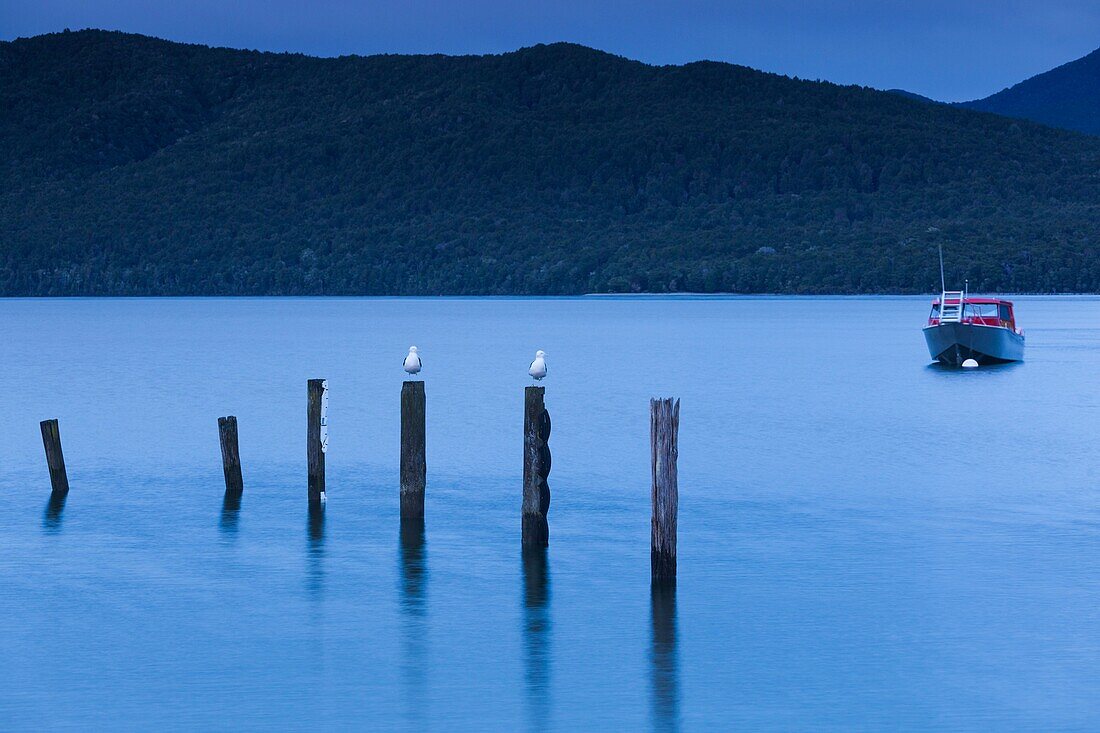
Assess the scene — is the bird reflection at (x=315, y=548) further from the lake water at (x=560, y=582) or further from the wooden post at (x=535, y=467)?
the wooden post at (x=535, y=467)

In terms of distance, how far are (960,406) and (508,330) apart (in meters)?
75.0

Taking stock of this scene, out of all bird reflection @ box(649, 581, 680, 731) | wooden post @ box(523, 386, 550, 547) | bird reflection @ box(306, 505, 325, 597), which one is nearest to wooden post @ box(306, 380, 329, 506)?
bird reflection @ box(306, 505, 325, 597)

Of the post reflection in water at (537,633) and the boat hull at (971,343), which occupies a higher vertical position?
the boat hull at (971,343)

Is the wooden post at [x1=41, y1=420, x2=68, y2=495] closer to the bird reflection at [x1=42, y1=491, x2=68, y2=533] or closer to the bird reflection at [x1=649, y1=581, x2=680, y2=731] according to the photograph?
the bird reflection at [x1=42, y1=491, x2=68, y2=533]

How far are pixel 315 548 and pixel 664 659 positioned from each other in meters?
6.37

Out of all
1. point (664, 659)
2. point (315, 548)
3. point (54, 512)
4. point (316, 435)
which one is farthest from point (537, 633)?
point (54, 512)

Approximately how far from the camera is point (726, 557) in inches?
712

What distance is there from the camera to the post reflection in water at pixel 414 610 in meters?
12.4

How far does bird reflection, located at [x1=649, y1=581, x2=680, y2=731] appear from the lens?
471 inches

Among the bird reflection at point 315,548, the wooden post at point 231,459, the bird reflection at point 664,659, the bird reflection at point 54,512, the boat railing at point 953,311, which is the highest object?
the boat railing at point 953,311

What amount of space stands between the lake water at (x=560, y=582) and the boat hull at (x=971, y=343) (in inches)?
685

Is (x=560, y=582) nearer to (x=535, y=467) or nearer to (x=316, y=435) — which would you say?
(x=535, y=467)

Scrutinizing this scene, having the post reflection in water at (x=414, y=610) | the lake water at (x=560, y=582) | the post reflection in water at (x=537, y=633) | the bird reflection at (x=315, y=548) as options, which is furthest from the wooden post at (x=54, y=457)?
the post reflection in water at (x=537, y=633)

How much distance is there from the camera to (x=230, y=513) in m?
21.1
